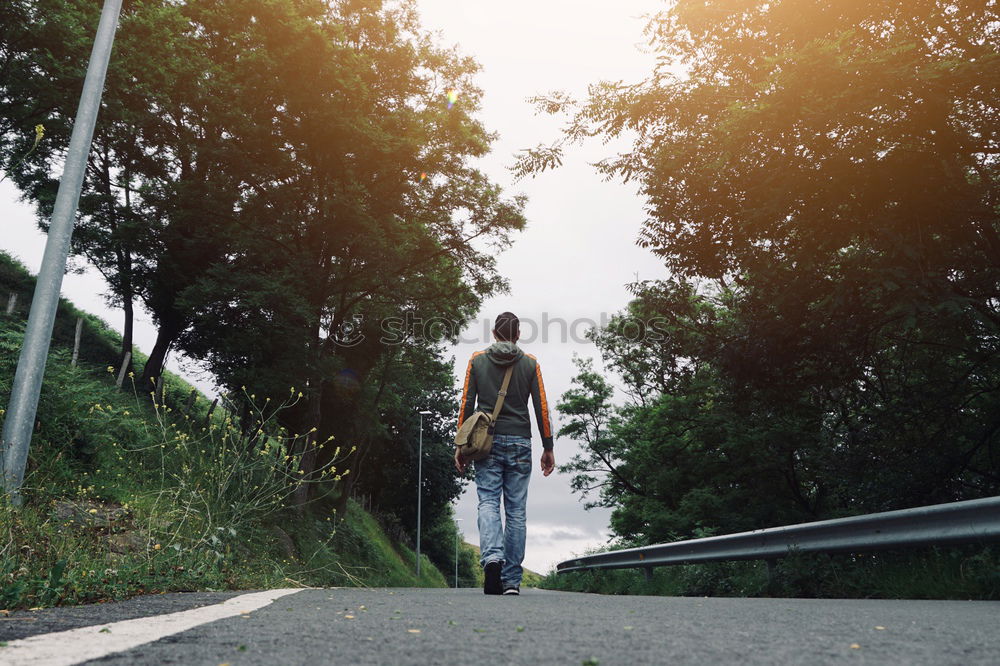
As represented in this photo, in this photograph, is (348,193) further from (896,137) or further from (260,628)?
(260,628)

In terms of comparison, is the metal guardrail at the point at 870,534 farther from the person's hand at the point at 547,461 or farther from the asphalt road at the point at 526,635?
the person's hand at the point at 547,461

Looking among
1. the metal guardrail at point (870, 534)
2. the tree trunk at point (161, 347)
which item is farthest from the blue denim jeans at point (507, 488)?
the tree trunk at point (161, 347)

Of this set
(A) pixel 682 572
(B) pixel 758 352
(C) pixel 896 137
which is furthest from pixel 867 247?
(A) pixel 682 572

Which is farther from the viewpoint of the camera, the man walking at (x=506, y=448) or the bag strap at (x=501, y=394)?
the bag strap at (x=501, y=394)

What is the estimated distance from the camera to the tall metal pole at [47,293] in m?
6.13

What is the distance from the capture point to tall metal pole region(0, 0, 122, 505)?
613 cm

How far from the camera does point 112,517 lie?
6.91 metres

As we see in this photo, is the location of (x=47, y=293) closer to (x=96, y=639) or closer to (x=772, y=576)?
(x=96, y=639)

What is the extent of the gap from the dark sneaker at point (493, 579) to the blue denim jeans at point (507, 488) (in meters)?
0.11

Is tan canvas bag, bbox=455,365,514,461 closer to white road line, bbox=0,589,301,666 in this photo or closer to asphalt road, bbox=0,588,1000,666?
asphalt road, bbox=0,588,1000,666

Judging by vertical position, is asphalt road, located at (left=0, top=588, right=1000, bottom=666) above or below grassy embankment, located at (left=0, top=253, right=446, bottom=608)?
below

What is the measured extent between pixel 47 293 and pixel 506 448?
14.3 feet

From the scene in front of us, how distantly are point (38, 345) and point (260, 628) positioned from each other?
193 inches

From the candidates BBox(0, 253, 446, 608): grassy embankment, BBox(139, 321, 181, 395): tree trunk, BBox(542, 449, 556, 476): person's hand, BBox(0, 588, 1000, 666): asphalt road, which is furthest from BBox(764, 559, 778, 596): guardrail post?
BBox(139, 321, 181, 395): tree trunk
